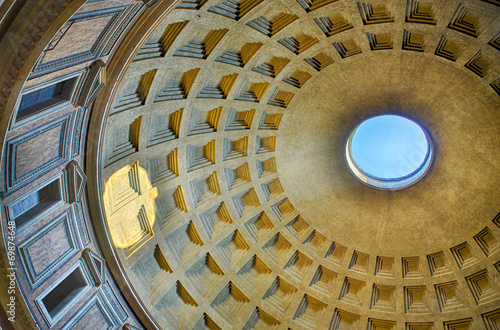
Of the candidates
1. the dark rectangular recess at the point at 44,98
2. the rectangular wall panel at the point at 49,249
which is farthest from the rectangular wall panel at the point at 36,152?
the rectangular wall panel at the point at 49,249

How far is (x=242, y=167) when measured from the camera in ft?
75.4

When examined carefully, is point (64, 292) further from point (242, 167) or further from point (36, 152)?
point (242, 167)

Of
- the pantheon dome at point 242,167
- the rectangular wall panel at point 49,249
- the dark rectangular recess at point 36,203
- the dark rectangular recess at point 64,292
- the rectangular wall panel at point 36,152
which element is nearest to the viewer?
the rectangular wall panel at point 36,152

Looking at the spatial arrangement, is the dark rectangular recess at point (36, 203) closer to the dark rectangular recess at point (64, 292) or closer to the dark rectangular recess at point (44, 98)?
the dark rectangular recess at point (44, 98)

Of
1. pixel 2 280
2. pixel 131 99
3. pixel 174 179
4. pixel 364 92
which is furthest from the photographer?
pixel 364 92

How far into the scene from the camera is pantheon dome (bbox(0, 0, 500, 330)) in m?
12.7

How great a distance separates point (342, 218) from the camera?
24.5 metres

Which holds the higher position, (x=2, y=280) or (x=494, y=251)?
(x=494, y=251)

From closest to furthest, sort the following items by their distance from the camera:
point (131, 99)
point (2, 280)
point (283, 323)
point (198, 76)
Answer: point (2, 280), point (131, 99), point (198, 76), point (283, 323)

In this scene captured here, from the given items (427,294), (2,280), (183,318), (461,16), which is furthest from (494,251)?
(2,280)

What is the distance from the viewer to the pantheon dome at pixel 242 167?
41.8 feet

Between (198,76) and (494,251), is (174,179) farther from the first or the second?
(494,251)

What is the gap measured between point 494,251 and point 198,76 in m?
18.3

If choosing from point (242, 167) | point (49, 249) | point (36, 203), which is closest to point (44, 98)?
point (36, 203)
